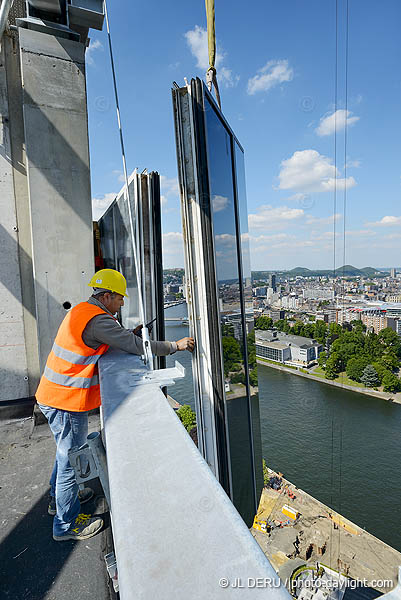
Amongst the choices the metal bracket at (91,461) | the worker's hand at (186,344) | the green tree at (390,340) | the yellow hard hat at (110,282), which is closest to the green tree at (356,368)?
the green tree at (390,340)

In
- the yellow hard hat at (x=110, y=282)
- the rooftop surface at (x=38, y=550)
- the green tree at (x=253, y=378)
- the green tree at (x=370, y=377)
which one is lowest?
the green tree at (x=370, y=377)

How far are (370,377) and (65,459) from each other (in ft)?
109

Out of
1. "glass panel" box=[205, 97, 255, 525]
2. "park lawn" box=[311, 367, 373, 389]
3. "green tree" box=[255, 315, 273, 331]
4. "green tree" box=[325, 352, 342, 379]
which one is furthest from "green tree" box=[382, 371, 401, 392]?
"glass panel" box=[205, 97, 255, 525]

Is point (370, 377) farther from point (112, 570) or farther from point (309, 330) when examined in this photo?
point (112, 570)

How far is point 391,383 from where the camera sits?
2897 cm

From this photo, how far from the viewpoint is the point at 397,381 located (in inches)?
1148

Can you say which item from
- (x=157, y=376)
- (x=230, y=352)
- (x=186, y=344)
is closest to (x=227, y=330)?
(x=230, y=352)

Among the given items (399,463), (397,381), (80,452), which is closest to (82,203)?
(80,452)

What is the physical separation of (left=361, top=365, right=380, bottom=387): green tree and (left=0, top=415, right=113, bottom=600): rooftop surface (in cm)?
3249

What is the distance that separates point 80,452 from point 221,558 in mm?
1378

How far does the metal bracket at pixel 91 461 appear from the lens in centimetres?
157

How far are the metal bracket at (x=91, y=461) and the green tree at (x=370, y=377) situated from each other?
33.1 m

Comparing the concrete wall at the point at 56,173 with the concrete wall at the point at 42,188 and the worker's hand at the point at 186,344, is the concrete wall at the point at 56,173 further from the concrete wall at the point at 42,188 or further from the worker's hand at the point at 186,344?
the worker's hand at the point at 186,344

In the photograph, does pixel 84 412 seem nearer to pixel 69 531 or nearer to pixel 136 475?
pixel 69 531
